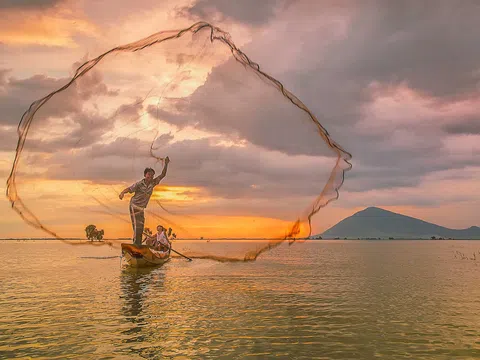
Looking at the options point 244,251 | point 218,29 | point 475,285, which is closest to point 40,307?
point 244,251

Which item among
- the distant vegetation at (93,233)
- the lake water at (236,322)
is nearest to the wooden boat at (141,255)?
the lake water at (236,322)

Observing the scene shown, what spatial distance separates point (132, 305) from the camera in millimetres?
25531

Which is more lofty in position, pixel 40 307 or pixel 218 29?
pixel 218 29

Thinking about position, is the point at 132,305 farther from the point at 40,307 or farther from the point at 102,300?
the point at 40,307

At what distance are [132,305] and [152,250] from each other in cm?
1871

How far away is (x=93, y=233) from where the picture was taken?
23234 millimetres

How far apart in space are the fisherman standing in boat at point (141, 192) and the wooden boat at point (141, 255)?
4.86 m

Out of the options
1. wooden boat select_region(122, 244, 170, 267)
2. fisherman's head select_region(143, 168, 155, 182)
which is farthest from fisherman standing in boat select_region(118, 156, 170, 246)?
wooden boat select_region(122, 244, 170, 267)

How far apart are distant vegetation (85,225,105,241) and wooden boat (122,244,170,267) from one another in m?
16.8

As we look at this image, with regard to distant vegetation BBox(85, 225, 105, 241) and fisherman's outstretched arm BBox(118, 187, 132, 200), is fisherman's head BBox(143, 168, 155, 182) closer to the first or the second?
fisherman's outstretched arm BBox(118, 187, 132, 200)

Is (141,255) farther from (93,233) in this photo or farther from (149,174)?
(93,233)

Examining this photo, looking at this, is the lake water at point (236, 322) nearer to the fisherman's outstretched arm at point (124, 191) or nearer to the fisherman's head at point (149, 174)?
the fisherman's outstretched arm at point (124, 191)

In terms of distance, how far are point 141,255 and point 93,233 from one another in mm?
20330

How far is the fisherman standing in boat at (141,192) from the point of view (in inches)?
978
